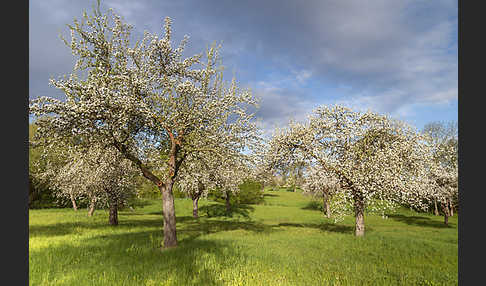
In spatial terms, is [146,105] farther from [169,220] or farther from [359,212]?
[359,212]

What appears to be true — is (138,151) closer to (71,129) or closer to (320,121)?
(71,129)

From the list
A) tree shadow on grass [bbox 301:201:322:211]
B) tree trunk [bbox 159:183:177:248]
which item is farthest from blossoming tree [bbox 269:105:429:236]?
tree shadow on grass [bbox 301:201:322:211]

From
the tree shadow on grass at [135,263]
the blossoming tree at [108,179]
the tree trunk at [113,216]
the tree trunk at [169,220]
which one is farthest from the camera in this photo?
the tree trunk at [113,216]

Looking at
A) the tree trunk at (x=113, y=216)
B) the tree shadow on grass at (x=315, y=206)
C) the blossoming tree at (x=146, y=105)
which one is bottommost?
the tree shadow on grass at (x=315, y=206)

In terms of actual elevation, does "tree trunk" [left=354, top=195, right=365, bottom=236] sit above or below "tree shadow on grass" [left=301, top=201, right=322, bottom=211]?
above

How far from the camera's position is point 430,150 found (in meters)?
21.4

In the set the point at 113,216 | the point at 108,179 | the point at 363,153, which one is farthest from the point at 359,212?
the point at 113,216

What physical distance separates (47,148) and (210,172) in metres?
9.47

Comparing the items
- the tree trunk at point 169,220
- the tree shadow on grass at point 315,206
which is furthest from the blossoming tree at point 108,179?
the tree shadow on grass at point 315,206

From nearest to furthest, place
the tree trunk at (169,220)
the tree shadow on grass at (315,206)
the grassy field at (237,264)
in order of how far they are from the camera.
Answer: the grassy field at (237,264) → the tree trunk at (169,220) → the tree shadow on grass at (315,206)

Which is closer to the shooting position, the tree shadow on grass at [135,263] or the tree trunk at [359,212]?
the tree shadow on grass at [135,263]

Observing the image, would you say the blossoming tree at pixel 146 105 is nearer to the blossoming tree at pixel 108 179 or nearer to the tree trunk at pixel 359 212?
the blossoming tree at pixel 108 179

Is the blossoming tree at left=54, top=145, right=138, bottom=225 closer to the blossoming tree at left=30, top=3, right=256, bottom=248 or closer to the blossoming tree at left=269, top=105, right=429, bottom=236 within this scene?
the blossoming tree at left=30, top=3, right=256, bottom=248

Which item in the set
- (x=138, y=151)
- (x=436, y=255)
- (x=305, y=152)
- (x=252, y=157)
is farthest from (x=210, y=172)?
(x=436, y=255)
